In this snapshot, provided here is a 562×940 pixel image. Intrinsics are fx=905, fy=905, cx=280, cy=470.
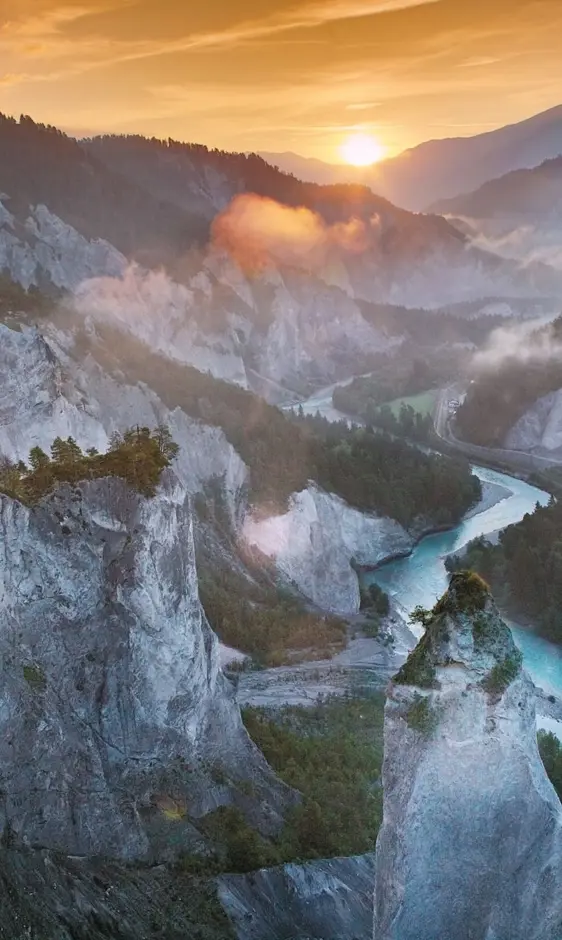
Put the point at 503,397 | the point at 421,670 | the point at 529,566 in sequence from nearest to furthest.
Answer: the point at 421,670 < the point at 529,566 < the point at 503,397

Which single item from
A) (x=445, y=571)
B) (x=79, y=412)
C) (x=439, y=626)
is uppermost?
(x=439, y=626)

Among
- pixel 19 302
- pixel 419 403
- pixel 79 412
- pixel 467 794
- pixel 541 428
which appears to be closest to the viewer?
pixel 467 794

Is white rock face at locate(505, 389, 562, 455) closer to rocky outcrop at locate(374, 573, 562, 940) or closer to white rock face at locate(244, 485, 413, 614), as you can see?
white rock face at locate(244, 485, 413, 614)

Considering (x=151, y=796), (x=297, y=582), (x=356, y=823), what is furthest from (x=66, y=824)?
(x=297, y=582)

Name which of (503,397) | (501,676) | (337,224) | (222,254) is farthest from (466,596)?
(337,224)

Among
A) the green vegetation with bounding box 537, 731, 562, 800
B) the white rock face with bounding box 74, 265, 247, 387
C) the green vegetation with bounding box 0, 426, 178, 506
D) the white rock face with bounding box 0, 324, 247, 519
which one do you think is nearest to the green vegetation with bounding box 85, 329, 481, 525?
the white rock face with bounding box 0, 324, 247, 519

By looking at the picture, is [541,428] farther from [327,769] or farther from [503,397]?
[327,769]

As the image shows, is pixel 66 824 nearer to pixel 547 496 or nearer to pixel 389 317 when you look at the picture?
pixel 547 496
